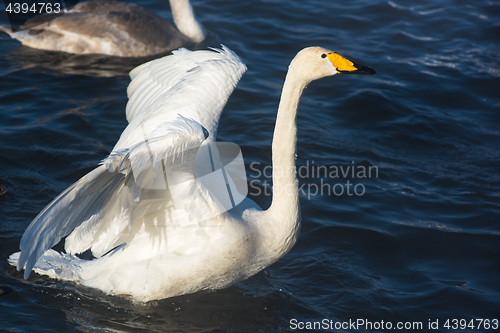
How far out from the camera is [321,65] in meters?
4.54

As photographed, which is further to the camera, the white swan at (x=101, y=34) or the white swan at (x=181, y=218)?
the white swan at (x=101, y=34)

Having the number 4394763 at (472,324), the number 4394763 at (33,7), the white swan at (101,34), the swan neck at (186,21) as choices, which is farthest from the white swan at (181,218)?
the number 4394763 at (33,7)

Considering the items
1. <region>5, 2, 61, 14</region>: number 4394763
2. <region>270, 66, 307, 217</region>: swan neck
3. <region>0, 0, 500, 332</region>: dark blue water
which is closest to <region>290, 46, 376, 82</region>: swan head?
<region>270, 66, 307, 217</region>: swan neck

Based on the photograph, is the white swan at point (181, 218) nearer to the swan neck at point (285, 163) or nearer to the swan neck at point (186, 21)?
the swan neck at point (285, 163)

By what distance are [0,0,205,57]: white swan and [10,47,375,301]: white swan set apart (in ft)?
14.7

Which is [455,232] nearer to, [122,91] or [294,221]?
[294,221]

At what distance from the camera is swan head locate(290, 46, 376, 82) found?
4.49 m

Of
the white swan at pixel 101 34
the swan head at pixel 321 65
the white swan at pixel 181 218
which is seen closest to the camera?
the white swan at pixel 181 218

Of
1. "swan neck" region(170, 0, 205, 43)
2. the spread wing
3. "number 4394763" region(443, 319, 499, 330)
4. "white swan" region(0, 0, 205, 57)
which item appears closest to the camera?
the spread wing

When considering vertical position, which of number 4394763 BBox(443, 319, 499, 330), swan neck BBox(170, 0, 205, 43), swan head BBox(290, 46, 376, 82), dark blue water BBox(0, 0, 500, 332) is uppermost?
swan neck BBox(170, 0, 205, 43)

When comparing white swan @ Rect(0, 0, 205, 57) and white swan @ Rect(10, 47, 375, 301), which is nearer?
white swan @ Rect(10, 47, 375, 301)

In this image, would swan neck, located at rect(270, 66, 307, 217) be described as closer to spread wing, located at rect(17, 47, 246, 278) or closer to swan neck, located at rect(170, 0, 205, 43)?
spread wing, located at rect(17, 47, 246, 278)

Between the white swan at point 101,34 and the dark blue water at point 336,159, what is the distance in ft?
0.81

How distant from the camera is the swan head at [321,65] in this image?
177 inches
